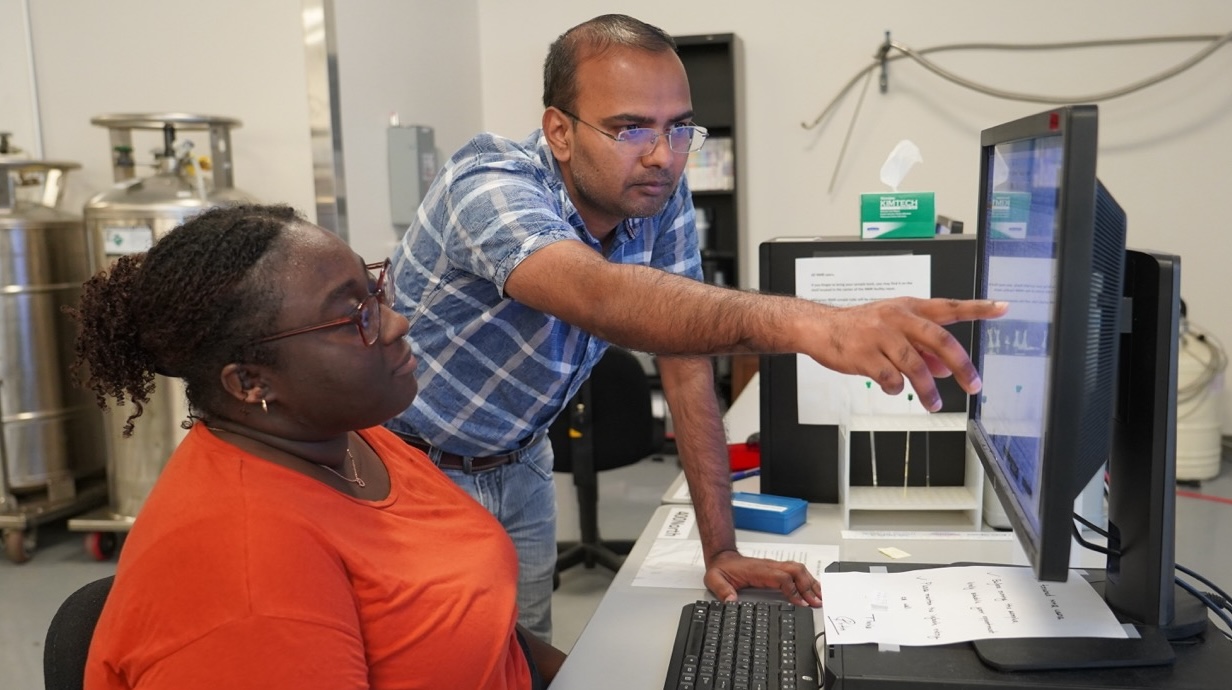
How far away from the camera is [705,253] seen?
466 centimetres

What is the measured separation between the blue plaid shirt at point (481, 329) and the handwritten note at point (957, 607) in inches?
21.9

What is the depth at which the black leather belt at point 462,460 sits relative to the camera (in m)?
1.56

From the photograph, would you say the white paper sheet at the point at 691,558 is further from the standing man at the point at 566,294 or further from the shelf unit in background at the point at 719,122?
the shelf unit in background at the point at 719,122

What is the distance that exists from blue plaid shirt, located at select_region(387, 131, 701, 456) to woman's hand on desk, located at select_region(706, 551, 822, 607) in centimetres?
40

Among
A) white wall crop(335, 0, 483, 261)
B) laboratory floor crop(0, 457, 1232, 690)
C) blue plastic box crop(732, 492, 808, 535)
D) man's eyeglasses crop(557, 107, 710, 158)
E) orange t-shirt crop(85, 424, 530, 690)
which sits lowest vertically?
laboratory floor crop(0, 457, 1232, 690)

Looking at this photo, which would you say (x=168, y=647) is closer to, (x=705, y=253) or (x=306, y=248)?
(x=306, y=248)

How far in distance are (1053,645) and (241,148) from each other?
333 cm

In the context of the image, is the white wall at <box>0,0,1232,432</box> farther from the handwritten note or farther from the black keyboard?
the handwritten note

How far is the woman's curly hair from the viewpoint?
0.93 m

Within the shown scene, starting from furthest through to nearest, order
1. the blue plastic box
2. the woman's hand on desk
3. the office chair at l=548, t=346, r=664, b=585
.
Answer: the office chair at l=548, t=346, r=664, b=585
the blue plastic box
the woman's hand on desk

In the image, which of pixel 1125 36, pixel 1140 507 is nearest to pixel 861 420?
pixel 1140 507

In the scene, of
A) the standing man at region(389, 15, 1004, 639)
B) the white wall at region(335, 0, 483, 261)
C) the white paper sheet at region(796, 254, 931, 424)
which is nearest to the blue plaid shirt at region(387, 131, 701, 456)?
the standing man at region(389, 15, 1004, 639)

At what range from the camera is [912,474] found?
1621 millimetres

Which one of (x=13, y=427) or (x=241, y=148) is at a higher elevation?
→ (x=241, y=148)
